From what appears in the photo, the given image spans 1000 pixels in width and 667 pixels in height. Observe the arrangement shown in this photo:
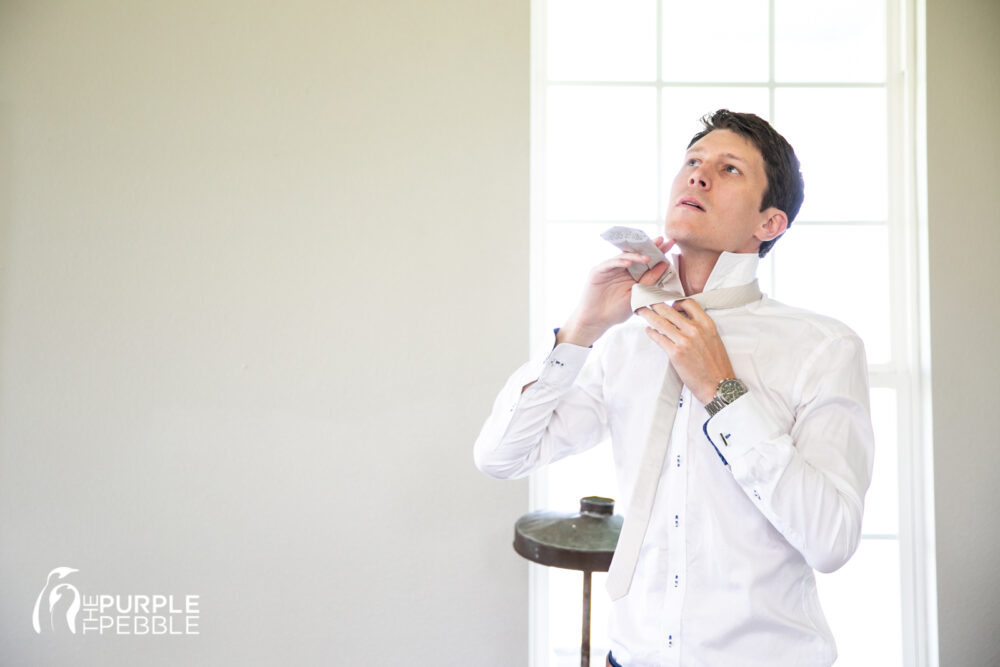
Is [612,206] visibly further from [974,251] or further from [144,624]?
[144,624]

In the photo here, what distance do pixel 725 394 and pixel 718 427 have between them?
6 cm

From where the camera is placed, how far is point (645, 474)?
1232 mm

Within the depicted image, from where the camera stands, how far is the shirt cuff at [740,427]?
1071mm

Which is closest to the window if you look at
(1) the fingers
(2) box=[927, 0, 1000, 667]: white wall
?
(2) box=[927, 0, 1000, 667]: white wall

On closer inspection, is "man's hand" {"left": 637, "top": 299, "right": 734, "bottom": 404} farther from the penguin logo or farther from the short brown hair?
the penguin logo

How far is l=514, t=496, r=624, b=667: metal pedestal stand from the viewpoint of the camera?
1.92m

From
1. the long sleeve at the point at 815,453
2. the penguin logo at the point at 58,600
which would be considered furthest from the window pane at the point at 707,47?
the penguin logo at the point at 58,600

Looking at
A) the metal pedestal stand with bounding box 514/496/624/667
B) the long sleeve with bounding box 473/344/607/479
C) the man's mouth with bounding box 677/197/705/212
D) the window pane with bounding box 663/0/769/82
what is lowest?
the metal pedestal stand with bounding box 514/496/624/667

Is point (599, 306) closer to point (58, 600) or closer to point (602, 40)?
point (602, 40)

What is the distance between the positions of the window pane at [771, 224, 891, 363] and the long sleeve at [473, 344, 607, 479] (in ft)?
4.89

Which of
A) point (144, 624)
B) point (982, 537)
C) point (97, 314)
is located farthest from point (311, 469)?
point (982, 537)

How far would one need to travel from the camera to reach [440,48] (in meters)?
2.54

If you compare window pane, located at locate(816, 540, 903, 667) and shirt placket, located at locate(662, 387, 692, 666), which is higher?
shirt placket, located at locate(662, 387, 692, 666)

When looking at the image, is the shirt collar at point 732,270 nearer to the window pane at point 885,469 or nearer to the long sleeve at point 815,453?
the long sleeve at point 815,453
